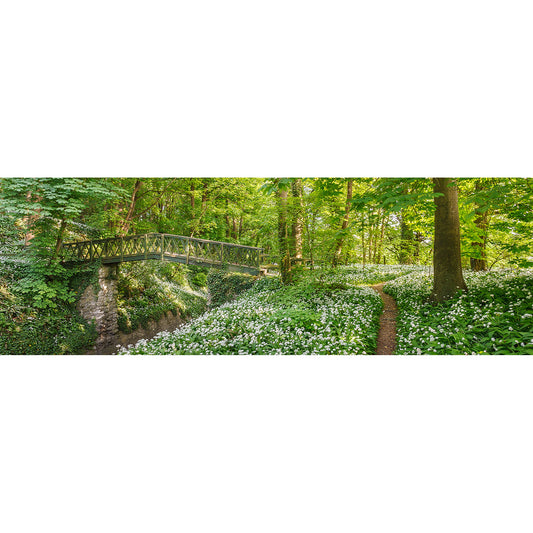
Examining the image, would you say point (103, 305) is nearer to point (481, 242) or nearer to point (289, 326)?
point (289, 326)

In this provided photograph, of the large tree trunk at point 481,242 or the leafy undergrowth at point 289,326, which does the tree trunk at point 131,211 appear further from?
the large tree trunk at point 481,242

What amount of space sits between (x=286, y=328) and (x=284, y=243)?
7.10 feet

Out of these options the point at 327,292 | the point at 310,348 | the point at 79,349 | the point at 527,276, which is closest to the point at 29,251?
the point at 79,349

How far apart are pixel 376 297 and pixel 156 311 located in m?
4.01

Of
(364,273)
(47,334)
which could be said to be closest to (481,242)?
(364,273)

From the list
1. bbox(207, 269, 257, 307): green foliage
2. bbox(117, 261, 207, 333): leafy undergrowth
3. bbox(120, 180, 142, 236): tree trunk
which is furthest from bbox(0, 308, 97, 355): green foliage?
bbox(207, 269, 257, 307): green foliage

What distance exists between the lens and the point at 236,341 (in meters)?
3.92

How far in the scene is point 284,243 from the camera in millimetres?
5621

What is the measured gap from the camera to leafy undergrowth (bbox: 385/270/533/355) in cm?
325

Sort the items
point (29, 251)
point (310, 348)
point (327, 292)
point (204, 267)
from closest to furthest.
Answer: point (310, 348) < point (29, 251) < point (327, 292) < point (204, 267)

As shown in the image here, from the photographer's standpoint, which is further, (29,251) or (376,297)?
(376,297)

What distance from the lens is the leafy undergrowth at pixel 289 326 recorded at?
374cm

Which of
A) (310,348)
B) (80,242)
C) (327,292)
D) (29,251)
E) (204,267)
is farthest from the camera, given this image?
(204,267)
